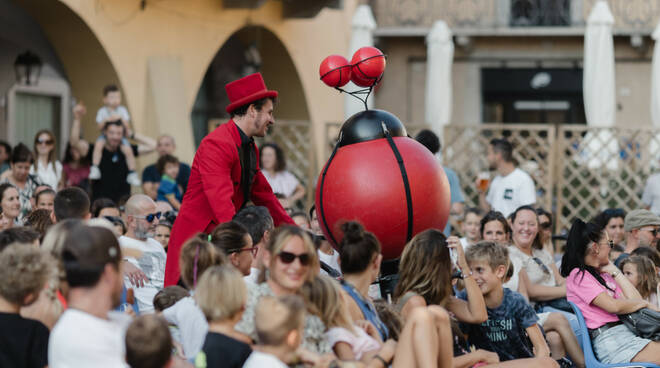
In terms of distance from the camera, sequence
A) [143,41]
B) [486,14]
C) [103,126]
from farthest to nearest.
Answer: [486,14] → [143,41] → [103,126]

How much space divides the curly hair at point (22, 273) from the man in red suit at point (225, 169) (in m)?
1.67

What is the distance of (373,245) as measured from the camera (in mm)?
4285

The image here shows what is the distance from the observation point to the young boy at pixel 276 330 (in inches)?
129

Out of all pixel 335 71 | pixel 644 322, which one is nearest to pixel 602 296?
pixel 644 322

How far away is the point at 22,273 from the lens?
3324 mm

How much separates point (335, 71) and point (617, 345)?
235 cm

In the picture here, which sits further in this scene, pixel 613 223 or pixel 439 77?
pixel 439 77

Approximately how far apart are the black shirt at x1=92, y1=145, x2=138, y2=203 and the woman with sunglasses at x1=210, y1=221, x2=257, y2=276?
4.72 metres

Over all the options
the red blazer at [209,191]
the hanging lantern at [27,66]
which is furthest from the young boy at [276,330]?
the hanging lantern at [27,66]

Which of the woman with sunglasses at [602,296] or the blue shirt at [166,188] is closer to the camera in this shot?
the woman with sunglasses at [602,296]

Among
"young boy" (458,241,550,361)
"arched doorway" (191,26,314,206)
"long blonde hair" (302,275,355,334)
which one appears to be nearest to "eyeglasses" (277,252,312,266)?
"long blonde hair" (302,275,355,334)

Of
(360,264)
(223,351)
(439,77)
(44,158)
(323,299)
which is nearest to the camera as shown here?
(223,351)

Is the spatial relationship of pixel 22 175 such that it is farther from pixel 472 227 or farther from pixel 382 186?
pixel 382 186

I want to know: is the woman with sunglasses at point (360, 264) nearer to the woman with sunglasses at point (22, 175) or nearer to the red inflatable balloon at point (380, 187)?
the red inflatable balloon at point (380, 187)
